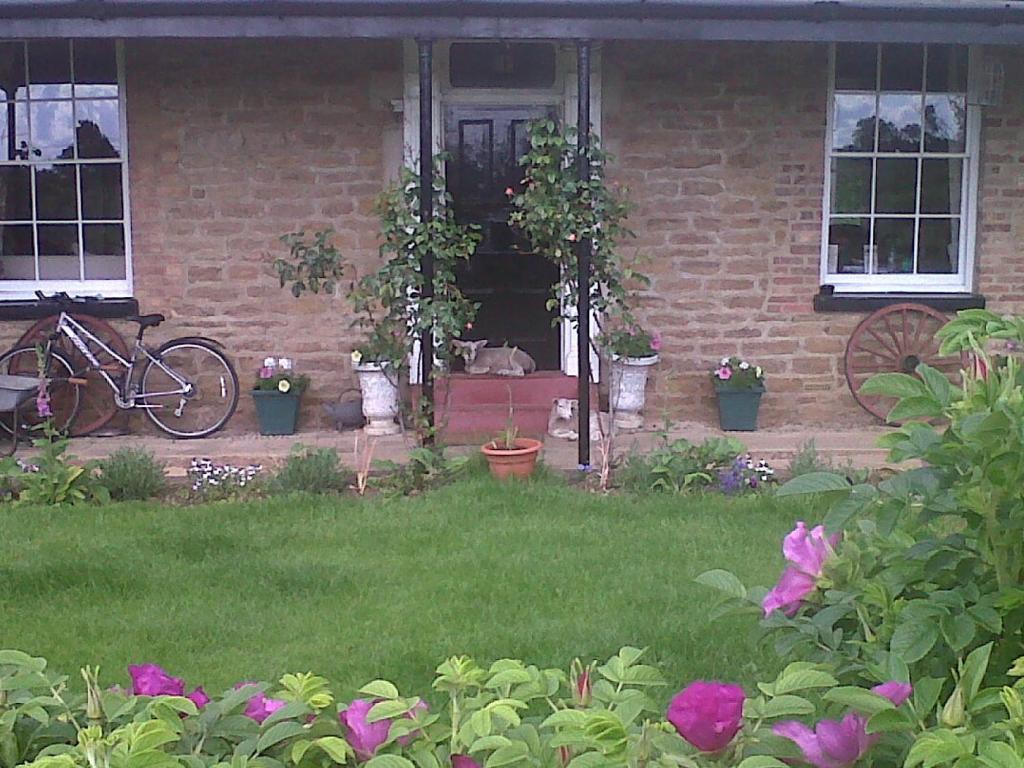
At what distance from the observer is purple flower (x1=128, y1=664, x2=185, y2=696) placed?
163cm

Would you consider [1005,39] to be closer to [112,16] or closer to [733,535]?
[733,535]

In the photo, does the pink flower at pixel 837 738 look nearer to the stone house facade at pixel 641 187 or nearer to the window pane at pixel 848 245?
the stone house facade at pixel 641 187

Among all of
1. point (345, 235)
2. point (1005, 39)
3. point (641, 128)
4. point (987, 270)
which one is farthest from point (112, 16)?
point (987, 270)

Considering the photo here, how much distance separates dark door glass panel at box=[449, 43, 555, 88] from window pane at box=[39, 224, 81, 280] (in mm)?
2838

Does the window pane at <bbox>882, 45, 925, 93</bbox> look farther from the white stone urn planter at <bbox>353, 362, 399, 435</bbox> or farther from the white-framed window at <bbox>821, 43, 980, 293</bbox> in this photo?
the white stone urn planter at <bbox>353, 362, 399, 435</bbox>

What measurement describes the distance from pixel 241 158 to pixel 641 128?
268 cm

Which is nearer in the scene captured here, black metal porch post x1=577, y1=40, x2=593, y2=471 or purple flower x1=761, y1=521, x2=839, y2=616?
purple flower x1=761, y1=521, x2=839, y2=616

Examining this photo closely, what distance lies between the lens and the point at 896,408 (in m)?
1.73

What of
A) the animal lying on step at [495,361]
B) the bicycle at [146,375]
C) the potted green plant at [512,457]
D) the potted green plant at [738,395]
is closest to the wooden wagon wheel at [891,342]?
the potted green plant at [738,395]

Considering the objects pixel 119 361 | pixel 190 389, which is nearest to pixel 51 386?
pixel 119 361

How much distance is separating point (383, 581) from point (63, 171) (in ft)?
15.7

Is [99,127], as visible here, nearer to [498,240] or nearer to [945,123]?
[498,240]

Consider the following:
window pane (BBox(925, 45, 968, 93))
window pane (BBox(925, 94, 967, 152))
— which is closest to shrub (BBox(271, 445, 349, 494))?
window pane (BBox(925, 94, 967, 152))

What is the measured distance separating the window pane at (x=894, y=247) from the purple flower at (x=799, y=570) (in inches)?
280
